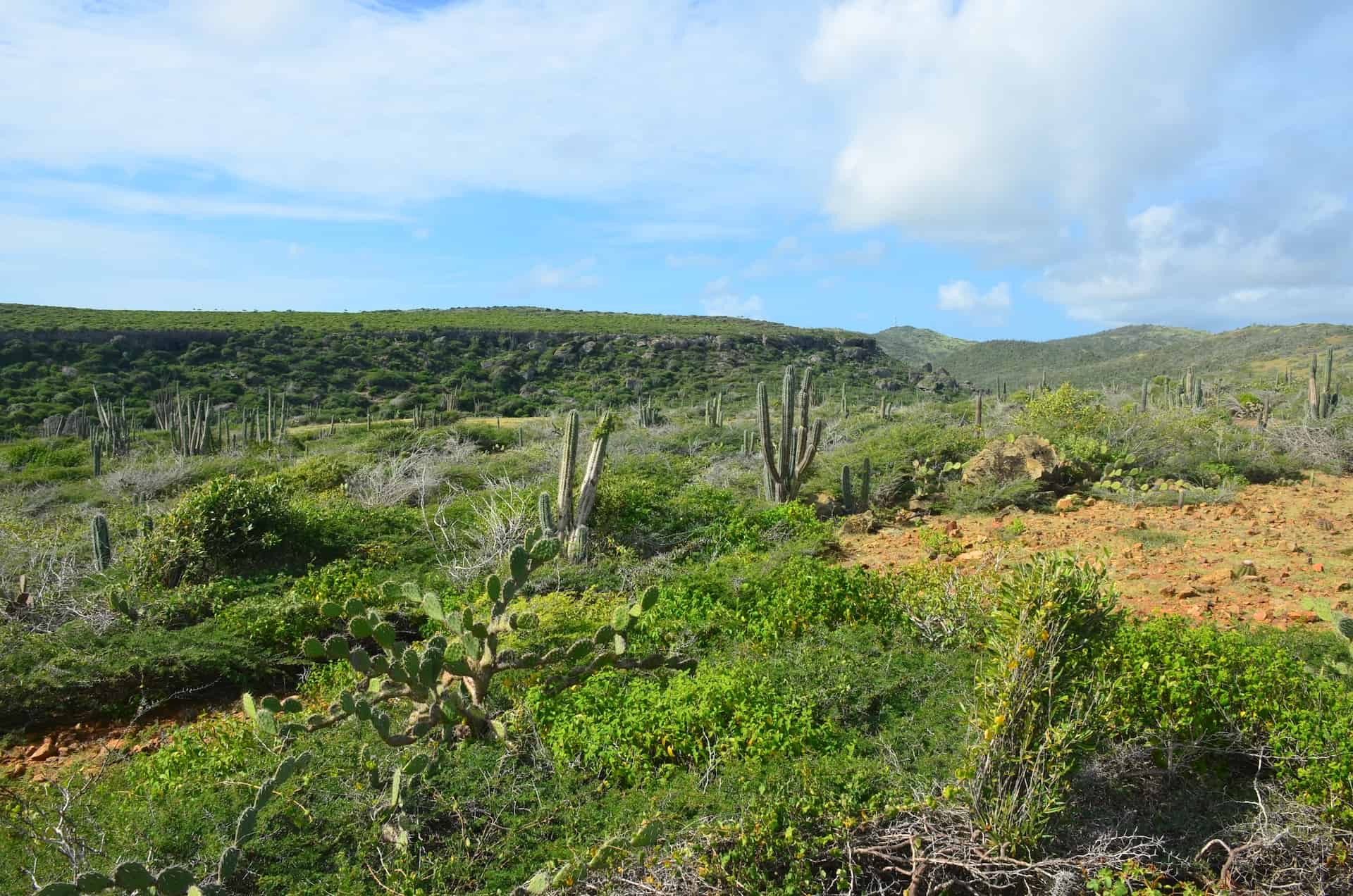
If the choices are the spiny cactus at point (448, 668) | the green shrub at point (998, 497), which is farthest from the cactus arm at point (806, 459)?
the spiny cactus at point (448, 668)

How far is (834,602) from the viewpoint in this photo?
20.4 feet

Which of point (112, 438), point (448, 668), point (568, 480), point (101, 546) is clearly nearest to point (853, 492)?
point (568, 480)

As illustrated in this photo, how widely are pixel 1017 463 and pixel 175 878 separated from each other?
10.6 metres

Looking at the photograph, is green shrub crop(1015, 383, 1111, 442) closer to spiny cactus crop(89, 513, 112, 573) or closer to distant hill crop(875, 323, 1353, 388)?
distant hill crop(875, 323, 1353, 388)

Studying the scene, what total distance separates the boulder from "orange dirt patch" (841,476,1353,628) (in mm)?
767

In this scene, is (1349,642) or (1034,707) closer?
(1034,707)

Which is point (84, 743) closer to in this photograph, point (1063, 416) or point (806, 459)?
point (806, 459)

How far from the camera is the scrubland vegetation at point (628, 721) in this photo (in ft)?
11.7

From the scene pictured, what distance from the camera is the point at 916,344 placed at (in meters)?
94.6

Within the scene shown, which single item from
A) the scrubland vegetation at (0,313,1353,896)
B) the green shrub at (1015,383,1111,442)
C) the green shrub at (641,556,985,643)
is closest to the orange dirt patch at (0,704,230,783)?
the scrubland vegetation at (0,313,1353,896)

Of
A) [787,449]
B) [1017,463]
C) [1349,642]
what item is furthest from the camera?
[1017,463]

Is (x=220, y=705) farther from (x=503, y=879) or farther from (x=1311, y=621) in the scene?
(x=1311, y=621)

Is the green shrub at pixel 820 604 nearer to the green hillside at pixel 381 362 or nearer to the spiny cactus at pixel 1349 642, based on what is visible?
the spiny cactus at pixel 1349 642

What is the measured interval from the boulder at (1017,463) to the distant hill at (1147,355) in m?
15.4
